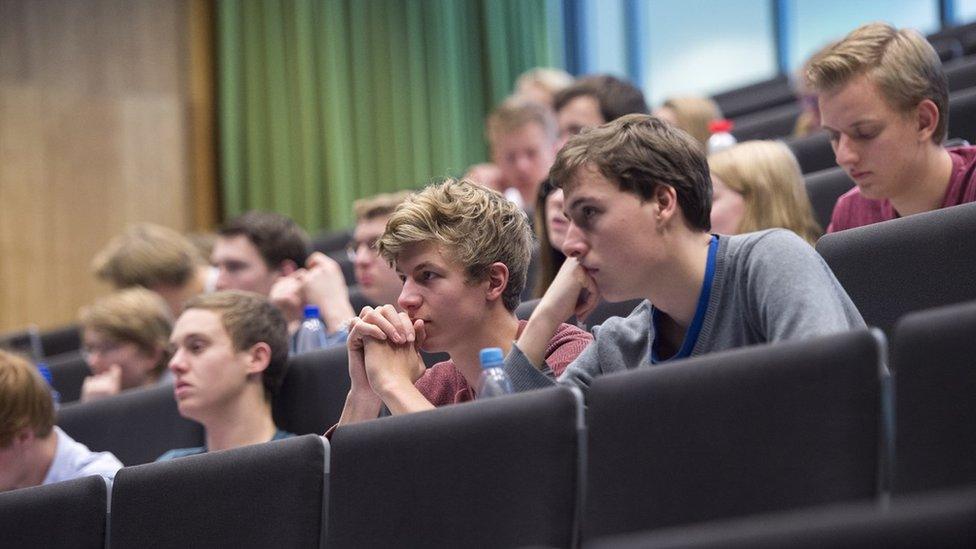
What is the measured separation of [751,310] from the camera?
4.54 ft

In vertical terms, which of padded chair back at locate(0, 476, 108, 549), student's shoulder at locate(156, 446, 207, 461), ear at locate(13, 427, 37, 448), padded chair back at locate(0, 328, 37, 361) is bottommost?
padded chair back at locate(0, 328, 37, 361)

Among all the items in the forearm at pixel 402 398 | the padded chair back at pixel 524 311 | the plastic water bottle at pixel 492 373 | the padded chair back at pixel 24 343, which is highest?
the plastic water bottle at pixel 492 373

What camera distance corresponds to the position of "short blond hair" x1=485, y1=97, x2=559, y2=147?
119 inches

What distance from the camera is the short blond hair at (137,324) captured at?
2754 millimetres

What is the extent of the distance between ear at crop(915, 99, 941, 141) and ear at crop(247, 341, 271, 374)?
1.13 metres

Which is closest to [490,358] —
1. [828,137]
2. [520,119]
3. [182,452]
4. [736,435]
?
[736,435]

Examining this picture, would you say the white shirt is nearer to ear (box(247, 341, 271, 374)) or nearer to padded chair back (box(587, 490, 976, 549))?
ear (box(247, 341, 271, 374))

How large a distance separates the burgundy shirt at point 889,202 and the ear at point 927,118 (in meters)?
0.07

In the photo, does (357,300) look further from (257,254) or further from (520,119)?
(520,119)

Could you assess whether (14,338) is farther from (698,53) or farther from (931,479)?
(931,479)

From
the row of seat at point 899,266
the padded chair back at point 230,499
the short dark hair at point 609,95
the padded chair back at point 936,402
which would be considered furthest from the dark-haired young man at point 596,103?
the padded chair back at point 936,402

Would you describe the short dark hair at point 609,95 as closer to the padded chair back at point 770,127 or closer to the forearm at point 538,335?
the padded chair back at point 770,127

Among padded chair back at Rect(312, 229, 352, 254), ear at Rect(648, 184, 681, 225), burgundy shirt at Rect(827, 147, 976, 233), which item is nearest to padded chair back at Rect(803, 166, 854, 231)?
burgundy shirt at Rect(827, 147, 976, 233)

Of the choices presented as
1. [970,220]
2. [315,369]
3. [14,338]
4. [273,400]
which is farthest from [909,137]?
[14,338]
